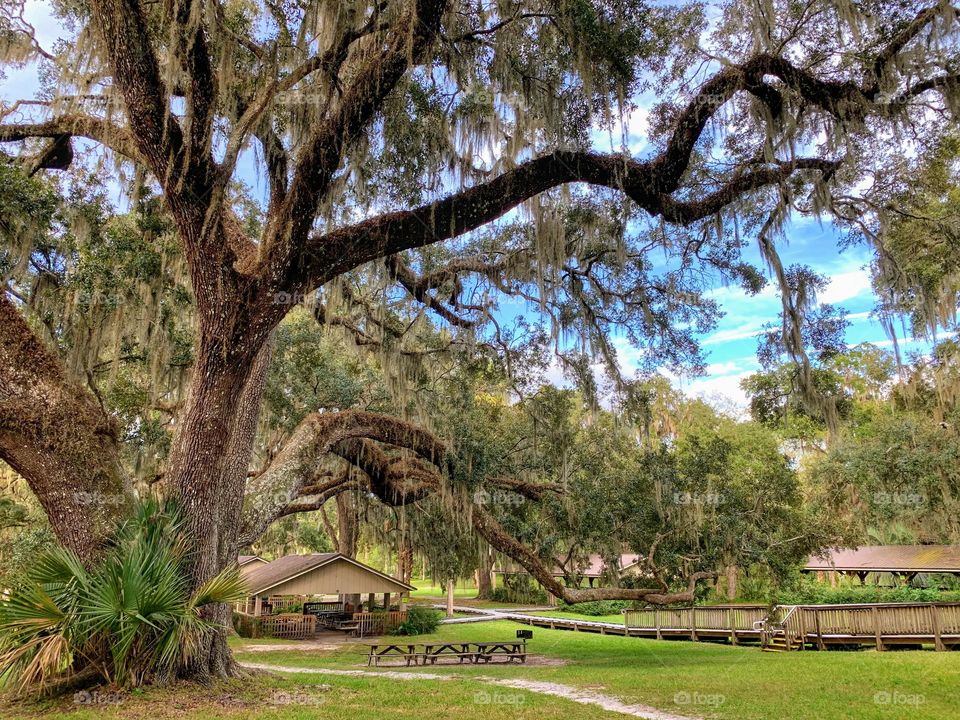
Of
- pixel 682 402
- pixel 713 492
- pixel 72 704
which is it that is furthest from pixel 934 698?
pixel 682 402

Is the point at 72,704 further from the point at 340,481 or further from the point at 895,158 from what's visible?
the point at 895,158

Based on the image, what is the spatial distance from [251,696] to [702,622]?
13342mm

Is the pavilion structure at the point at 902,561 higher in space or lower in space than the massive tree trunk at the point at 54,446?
lower

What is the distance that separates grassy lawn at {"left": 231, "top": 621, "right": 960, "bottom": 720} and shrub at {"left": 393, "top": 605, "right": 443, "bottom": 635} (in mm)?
3958

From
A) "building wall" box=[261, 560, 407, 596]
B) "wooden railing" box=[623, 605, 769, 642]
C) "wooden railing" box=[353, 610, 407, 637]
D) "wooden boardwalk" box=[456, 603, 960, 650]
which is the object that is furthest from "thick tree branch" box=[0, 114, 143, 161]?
"wooden boardwalk" box=[456, 603, 960, 650]

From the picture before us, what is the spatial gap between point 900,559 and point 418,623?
16.0 metres

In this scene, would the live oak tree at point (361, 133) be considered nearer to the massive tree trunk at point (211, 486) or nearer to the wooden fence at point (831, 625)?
the massive tree trunk at point (211, 486)

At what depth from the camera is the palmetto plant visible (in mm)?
5773

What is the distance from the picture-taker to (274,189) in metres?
8.17

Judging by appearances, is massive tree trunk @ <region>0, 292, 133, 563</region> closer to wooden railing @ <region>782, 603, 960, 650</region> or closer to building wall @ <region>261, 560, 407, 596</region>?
building wall @ <region>261, 560, 407, 596</region>

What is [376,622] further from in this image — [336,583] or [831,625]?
[831,625]

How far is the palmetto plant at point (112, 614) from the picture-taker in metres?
5.77

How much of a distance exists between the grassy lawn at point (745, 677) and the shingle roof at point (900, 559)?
6.86m

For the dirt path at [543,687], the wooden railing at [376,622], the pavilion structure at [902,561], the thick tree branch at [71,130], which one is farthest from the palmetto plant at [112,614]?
the pavilion structure at [902,561]
